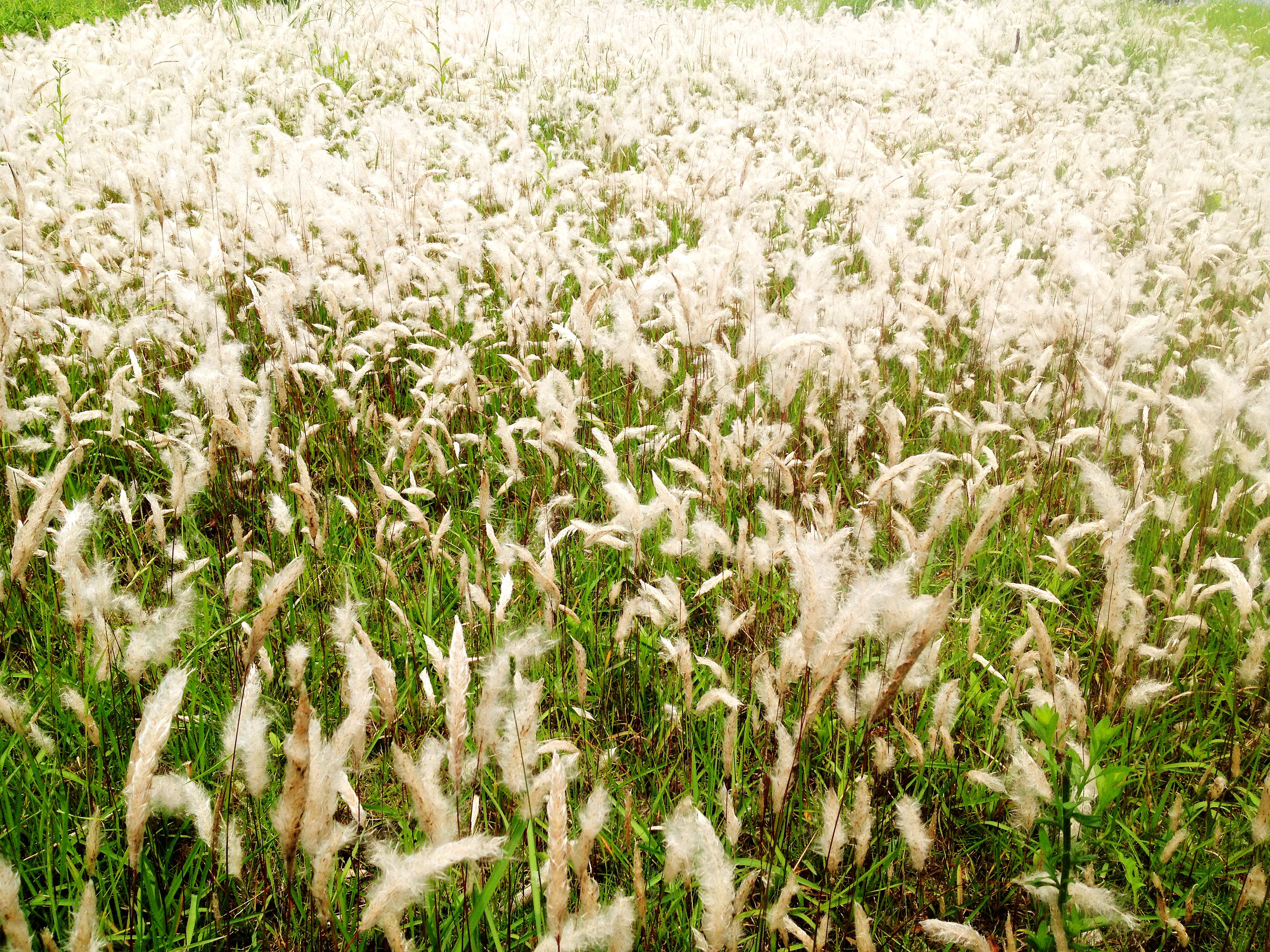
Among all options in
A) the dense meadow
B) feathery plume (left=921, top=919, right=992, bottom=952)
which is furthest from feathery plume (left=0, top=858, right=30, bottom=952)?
feathery plume (left=921, top=919, right=992, bottom=952)

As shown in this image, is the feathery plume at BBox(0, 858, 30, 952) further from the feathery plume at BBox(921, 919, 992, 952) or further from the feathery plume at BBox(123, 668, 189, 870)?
the feathery plume at BBox(921, 919, 992, 952)

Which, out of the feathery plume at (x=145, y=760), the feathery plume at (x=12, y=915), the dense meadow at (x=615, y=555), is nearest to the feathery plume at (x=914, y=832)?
the dense meadow at (x=615, y=555)

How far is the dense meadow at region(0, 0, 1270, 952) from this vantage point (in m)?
1.20

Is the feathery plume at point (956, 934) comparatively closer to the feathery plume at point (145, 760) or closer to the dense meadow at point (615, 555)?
the dense meadow at point (615, 555)

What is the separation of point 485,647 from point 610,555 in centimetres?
56

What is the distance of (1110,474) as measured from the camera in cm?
272

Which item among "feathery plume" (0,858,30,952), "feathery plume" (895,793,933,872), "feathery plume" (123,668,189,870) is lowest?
"feathery plume" (895,793,933,872)

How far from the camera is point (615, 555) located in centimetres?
223

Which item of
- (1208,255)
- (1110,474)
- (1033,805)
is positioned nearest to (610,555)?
(1033,805)

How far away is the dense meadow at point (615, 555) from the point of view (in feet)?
3.94

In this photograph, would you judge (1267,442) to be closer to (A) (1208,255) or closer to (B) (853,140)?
(A) (1208,255)

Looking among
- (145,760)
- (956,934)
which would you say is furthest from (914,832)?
(145,760)

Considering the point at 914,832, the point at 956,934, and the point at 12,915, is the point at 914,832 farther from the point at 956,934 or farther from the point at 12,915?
the point at 12,915

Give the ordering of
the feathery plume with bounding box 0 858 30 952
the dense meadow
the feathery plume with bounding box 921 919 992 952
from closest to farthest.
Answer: the feathery plume with bounding box 0 858 30 952
the feathery plume with bounding box 921 919 992 952
the dense meadow
